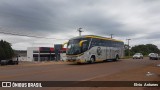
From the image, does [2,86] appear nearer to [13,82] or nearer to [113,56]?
[13,82]

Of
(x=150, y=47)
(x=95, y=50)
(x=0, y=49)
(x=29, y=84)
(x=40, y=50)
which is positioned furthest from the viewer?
(x=150, y=47)

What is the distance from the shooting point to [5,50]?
266 feet

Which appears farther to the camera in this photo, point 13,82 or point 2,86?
point 13,82

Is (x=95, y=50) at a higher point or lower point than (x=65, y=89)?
higher

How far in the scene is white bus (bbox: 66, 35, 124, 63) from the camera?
30469 mm

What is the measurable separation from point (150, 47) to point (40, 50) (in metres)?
92.2

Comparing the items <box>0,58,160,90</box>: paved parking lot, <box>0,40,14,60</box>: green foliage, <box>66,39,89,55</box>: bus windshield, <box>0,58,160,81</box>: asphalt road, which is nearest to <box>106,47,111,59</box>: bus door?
<box>66,39,89,55</box>: bus windshield

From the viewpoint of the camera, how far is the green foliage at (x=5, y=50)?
78250 mm

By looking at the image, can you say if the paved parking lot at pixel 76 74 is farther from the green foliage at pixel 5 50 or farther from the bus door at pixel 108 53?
the green foliage at pixel 5 50

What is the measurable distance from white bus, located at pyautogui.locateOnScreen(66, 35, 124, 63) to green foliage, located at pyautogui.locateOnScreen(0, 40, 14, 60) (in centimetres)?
4918

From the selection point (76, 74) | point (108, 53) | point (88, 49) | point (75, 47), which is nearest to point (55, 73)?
point (76, 74)

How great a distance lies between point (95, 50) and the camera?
33312 millimetres

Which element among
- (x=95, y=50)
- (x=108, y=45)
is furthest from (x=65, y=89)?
(x=108, y=45)

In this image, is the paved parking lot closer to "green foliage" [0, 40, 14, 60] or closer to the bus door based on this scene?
the bus door
